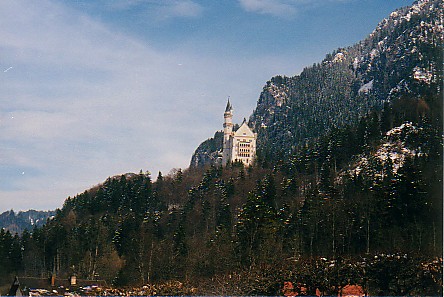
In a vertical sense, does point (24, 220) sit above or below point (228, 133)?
below

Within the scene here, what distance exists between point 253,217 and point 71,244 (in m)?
17.8

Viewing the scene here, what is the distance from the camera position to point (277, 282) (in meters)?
22.4

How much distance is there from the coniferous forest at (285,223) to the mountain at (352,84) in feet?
6.79

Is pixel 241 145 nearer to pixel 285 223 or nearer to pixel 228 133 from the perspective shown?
pixel 228 133

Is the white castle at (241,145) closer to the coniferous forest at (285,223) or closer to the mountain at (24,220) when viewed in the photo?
the coniferous forest at (285,223)

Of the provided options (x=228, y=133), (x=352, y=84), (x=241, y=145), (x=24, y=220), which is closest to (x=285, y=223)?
(x=24, y=220)

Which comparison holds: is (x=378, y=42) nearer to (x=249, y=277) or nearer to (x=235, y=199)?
(x=235, y=199)

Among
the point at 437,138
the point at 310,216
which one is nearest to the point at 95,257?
the point at 310,216

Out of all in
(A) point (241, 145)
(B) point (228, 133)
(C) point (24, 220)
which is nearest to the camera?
(C) point (24, 220)

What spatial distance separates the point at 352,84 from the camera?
12281 centimetres

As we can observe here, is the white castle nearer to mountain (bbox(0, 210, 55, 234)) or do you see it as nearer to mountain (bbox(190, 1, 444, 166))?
mountain (bbox(190, 1, 444, 166))

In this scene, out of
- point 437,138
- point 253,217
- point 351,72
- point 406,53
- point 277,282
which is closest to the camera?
point 277,282

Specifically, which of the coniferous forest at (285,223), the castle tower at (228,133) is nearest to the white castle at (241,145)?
the castle tower at (228,133)

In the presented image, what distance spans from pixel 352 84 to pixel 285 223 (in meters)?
89.0
